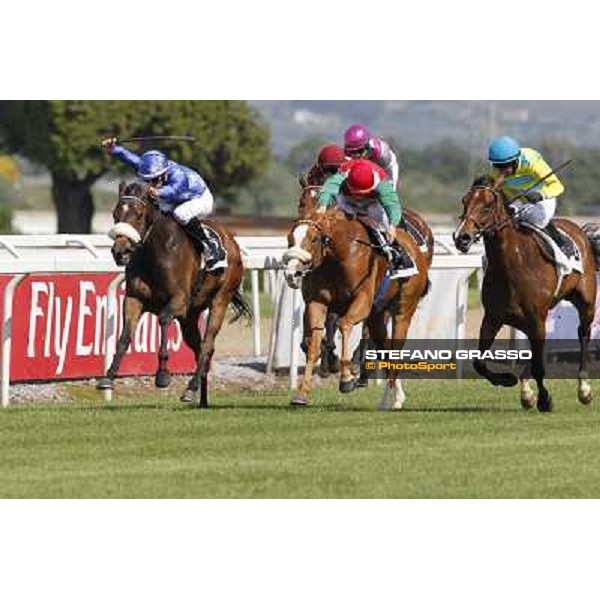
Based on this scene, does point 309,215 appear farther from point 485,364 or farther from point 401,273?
point 485,364

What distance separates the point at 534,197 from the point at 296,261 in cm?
186

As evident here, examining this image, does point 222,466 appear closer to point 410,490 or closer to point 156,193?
point 410,490

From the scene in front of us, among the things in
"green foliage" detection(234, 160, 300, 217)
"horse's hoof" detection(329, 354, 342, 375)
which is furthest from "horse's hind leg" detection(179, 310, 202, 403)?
"green foliage" detection(234, 160, 300, 217)

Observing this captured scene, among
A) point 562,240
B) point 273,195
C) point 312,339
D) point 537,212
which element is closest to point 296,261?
point 312,339

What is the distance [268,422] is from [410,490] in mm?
3017

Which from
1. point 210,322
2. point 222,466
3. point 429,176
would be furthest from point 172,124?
point 429,176

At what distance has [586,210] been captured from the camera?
9262 cm

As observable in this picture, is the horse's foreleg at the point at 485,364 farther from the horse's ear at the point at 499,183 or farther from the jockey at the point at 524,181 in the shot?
the horse's ear at the point at 499,183

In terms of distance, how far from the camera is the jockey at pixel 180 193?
14.4 m

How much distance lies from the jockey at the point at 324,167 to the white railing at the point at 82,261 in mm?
1872

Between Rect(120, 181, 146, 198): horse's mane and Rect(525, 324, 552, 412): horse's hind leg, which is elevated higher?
Rect(120, 181, 146, 198): horse's mane

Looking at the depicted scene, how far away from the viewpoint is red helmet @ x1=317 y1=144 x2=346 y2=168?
574 inches

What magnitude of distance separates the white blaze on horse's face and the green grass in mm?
852

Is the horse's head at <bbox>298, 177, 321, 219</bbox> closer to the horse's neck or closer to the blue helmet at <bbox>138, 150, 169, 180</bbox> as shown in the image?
the blue helmet at <bbox>138, 150, 169, 180</bbox>
